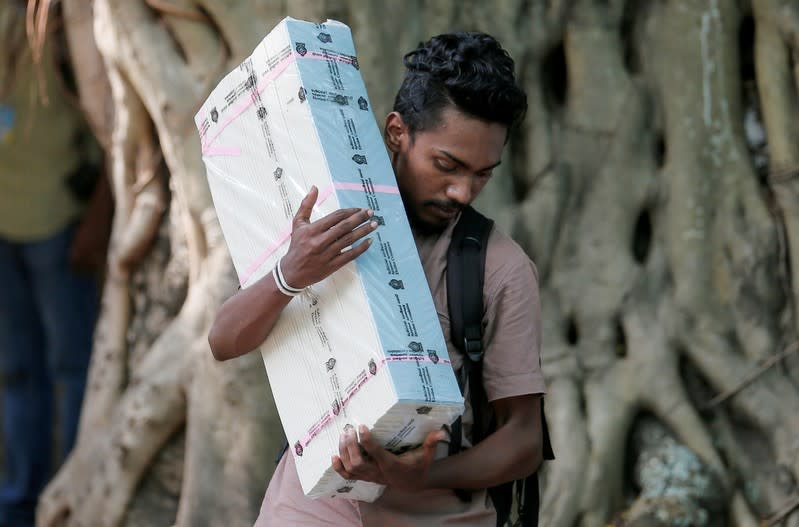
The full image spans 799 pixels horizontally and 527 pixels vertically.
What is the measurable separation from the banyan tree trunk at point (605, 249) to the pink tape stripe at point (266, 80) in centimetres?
168

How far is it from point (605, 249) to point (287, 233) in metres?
2.27

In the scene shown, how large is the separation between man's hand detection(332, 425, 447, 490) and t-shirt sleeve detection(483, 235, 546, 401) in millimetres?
183

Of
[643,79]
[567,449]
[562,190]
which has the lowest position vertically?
[567,449]

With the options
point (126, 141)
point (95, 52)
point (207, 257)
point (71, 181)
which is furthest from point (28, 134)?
point (207, 257)

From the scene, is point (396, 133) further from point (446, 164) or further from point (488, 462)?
point (488, 462)

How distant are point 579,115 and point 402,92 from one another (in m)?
2.16

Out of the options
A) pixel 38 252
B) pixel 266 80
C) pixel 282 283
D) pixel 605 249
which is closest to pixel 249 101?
pixel 266 80

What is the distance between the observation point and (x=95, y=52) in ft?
18.0

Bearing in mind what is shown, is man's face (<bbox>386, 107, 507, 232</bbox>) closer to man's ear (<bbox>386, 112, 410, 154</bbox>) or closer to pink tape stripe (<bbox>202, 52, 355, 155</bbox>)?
man's ear (<bbox>386, 112, 410, 154</bbox>)

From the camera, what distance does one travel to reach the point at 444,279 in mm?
2537

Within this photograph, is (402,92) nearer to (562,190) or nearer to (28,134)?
(562,190)

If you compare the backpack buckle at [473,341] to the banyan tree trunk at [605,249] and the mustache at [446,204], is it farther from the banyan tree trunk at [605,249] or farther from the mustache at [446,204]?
the banyan tree trunk at [605,249]

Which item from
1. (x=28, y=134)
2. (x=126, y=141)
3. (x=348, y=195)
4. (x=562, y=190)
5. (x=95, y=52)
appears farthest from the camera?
(x=28, y=134)

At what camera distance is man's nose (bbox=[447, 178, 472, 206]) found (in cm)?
250
